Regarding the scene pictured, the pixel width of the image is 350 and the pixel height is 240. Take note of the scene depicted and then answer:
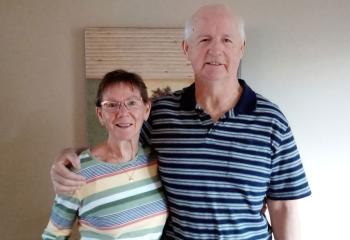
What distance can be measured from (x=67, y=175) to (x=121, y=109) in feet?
0.83

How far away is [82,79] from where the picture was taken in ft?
5.63

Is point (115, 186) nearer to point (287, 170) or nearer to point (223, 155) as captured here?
point (223, 155)

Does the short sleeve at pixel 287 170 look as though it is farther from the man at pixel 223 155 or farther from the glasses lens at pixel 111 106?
the glasses lens at pixel 111 106

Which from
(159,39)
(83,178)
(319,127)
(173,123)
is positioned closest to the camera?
(83,178)

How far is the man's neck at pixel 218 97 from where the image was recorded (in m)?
1.08

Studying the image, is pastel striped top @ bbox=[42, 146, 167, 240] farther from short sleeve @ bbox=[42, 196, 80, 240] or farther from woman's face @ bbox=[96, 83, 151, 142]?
woman's face @ bbox=[96, 83, 151, 142]

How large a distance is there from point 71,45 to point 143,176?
96cm

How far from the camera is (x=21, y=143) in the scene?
1755mm

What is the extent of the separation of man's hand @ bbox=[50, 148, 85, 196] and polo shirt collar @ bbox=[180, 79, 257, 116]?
1.31 feet

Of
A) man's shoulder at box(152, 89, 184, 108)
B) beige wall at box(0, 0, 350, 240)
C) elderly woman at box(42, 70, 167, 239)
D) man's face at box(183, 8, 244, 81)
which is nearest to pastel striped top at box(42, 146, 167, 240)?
elderly woman at box(42, 70, 167, 239)

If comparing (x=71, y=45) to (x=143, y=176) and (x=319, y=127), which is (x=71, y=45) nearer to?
(x=143, y=176)

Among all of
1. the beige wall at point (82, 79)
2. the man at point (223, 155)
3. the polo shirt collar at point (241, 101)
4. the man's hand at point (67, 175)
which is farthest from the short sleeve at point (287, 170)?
the beige wall at point (82, 79)

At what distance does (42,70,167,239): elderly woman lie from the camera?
98 centimetres

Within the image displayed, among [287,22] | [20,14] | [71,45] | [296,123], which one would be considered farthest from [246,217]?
[20,14]
